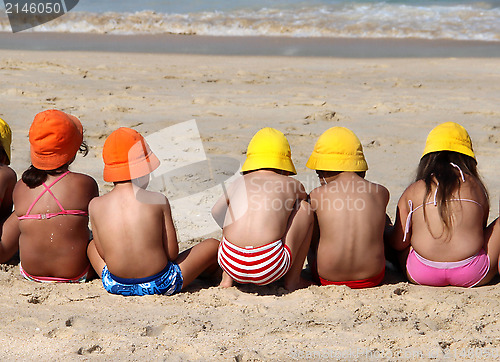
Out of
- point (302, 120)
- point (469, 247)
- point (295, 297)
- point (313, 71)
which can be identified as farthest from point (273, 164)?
point (313, 71)

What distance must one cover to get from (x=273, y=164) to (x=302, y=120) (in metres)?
3.16

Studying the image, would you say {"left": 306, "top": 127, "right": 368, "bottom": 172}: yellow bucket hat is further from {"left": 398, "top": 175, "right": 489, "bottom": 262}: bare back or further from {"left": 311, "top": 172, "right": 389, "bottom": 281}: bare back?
{"left": 398, "top": 175, "right": 489, "bottom": 262}: bare back

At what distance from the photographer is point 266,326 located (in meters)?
2.78

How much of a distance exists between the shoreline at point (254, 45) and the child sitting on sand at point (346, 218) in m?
6.84

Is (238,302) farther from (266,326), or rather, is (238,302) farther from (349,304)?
(349,304)

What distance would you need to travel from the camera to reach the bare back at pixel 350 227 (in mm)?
3178

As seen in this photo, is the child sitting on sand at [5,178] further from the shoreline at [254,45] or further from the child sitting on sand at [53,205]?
the shoreline at [254,45]

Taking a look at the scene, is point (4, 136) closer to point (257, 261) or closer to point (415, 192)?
point (257, 261)

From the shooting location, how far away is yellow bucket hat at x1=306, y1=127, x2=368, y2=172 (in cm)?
327

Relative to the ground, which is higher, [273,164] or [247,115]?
[273,164]

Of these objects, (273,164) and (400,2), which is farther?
(400,2)

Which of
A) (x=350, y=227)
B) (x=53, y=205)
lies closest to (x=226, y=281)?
(x=350, y=227)

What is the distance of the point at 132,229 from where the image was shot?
304 centimetres

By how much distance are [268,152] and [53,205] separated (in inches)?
45.8
